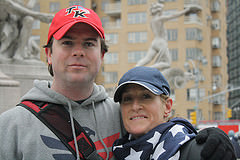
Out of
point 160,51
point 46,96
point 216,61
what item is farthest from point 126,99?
point 216,61

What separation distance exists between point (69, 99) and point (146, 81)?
0.57m

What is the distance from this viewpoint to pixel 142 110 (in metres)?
2.57

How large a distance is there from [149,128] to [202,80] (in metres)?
51.7

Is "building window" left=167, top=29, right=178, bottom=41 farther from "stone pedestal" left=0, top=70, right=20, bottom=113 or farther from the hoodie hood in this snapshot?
the hoodie hood

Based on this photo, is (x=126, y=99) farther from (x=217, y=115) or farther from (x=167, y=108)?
(x=217, y=115)

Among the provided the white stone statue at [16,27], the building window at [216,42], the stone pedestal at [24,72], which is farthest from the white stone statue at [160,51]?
the building window at [216,42]

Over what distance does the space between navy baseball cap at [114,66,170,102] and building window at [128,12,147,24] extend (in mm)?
50270

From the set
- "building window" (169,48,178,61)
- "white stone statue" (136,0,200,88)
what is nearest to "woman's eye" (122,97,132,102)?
"white stone statue" (136,0,200,88)

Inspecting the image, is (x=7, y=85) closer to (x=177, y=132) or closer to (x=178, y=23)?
(x=177, y=132)

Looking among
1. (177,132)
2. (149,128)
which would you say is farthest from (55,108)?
(177,132)

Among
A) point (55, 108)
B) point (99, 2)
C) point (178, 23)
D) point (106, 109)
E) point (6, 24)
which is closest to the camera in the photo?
point (55, 108)

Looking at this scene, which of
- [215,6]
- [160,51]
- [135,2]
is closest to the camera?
[160,51]

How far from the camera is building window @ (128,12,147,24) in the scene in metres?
52.2

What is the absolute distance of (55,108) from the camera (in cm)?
248
